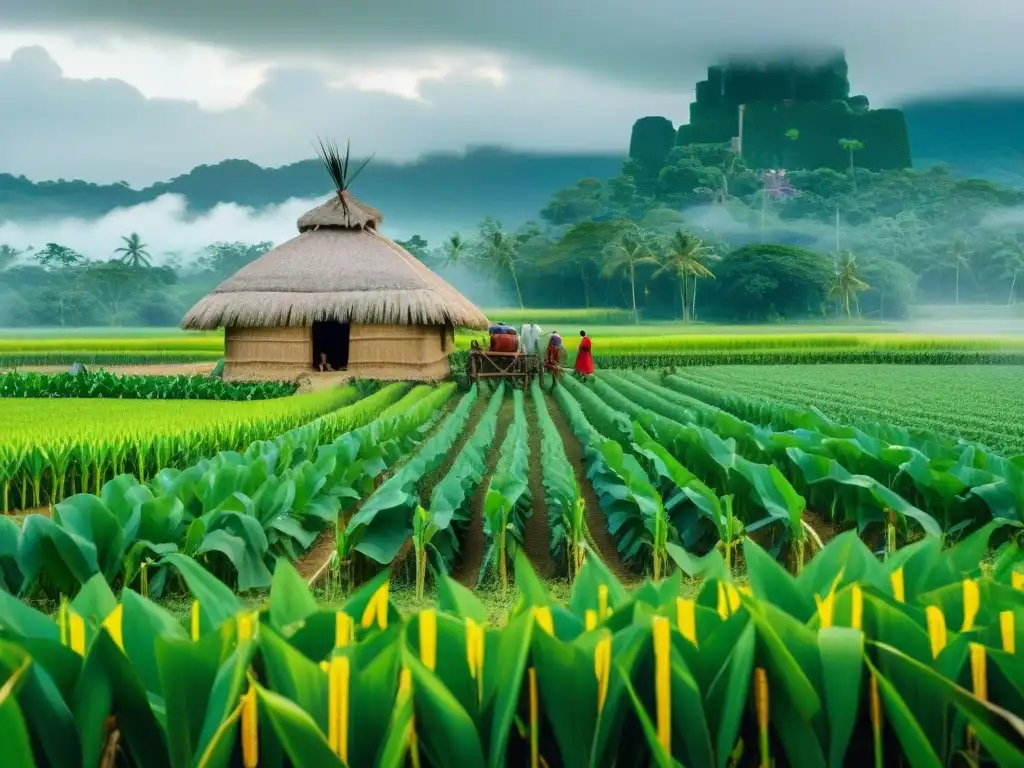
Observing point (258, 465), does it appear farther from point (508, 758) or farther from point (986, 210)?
point (986, 210)

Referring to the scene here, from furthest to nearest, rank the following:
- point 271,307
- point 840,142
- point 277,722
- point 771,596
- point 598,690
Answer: point 840,142 < point 271,307 < point 771,596 < point 598,690 < point 277,722

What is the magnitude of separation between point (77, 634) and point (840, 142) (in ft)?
405

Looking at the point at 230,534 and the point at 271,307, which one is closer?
the point at 230,534

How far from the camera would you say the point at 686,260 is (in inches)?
2231

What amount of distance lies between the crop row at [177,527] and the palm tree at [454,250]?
221 feet

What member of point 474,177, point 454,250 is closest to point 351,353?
point 454,250

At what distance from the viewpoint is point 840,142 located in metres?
114

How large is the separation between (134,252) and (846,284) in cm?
6031

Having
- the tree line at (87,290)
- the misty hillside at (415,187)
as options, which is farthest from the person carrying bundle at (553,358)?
the misty hillside at (415,187)

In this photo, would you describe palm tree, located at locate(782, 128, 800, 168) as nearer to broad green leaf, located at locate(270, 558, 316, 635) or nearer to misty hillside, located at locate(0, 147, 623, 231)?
misty hillside, located at locate(0, 147, 623, 231)

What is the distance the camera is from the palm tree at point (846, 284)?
198 feet

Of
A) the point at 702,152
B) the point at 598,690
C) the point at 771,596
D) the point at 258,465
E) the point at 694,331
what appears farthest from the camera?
the point at 702,152

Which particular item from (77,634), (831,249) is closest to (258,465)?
(77,634)

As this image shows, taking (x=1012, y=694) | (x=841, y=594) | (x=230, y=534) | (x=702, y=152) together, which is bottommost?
(x=230, y=534)
